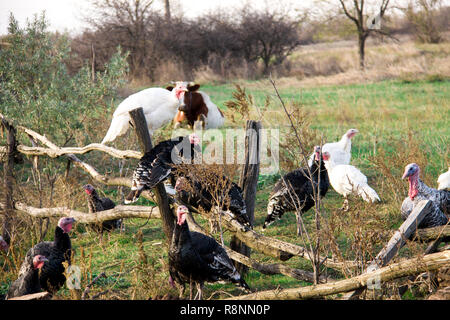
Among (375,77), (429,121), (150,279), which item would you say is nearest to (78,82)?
(150,279)

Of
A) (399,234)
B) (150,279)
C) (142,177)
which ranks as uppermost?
(142,177)

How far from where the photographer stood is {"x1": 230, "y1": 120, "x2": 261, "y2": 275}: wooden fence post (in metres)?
5.18

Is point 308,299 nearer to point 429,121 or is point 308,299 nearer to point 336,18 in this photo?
point 429,121

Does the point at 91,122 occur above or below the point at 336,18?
below

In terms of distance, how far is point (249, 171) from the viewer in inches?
206

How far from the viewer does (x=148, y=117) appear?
269 inches

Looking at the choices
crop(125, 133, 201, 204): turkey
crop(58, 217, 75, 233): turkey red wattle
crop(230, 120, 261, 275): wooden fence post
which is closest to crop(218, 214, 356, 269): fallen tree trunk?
crop(230, 120, 261, 275): wooden fence post

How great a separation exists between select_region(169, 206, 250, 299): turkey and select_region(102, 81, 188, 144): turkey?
8.03ft

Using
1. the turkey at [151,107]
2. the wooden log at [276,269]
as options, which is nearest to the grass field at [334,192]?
the wooden log at [276,269]

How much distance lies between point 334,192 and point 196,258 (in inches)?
176

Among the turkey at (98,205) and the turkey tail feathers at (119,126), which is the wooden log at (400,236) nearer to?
the turkey tail feathers at (119,126)

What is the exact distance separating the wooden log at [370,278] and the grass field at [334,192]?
0.20 metres
